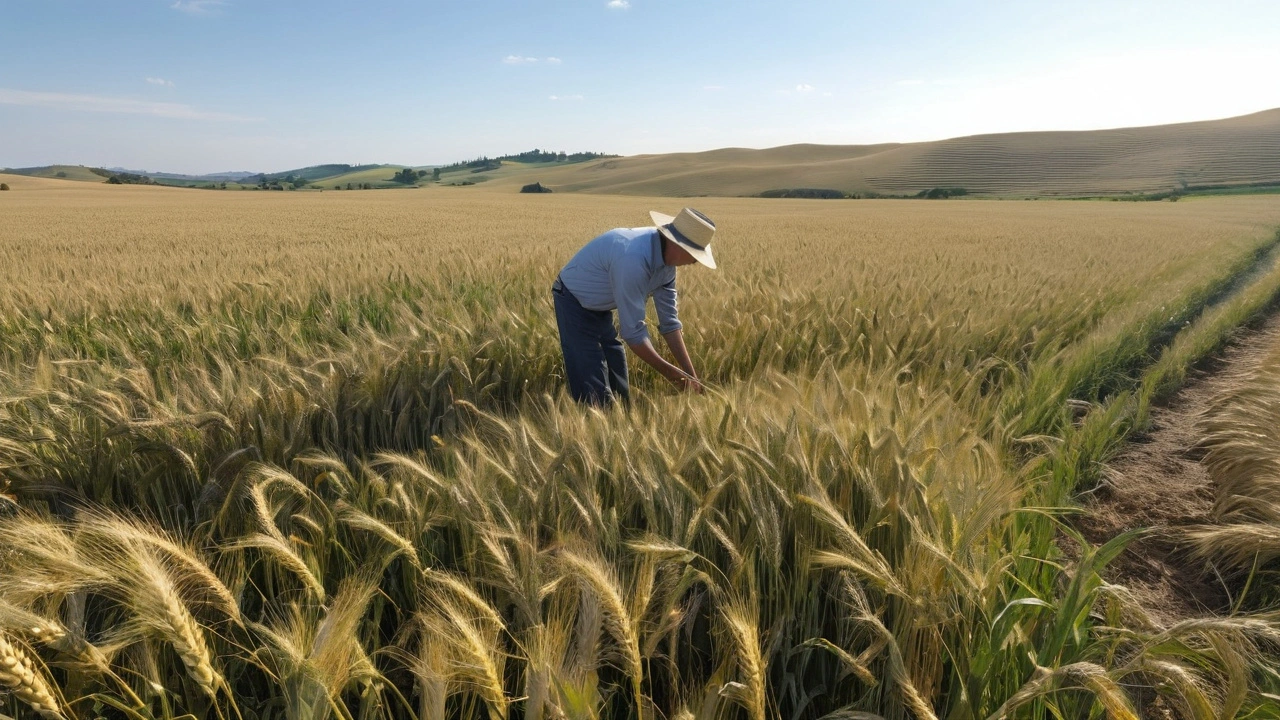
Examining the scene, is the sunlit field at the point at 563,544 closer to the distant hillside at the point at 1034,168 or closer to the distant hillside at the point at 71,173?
the distant hillside at the point at 1034,168

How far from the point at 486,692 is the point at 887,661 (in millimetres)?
778

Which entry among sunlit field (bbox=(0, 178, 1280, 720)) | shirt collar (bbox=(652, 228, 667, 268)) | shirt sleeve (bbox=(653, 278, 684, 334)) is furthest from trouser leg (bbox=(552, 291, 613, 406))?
shirt collar (bbox=(652, 228, 667, 268))

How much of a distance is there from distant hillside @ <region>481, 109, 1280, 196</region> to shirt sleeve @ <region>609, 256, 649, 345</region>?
198ft

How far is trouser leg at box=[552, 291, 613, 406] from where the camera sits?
362cm

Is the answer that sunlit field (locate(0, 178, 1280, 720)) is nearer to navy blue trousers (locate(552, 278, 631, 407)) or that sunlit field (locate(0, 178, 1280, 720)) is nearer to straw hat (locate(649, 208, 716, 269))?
navy blue trousers (locate(552, 278, 631, 407))

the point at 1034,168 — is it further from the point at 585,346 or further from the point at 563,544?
the point at 563,544

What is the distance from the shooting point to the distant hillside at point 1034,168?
58.9m

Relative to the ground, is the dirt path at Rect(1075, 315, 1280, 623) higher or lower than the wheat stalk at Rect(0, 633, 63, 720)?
lower

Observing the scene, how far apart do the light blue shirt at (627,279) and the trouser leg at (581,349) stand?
80 millimetres

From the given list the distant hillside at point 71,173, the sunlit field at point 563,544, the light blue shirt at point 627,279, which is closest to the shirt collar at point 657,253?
the light blue shirt at point 627,279

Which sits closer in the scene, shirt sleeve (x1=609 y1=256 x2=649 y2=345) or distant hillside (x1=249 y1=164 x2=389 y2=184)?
shirt sleeve (x1=609 y1=256 x2=649 y2=345)

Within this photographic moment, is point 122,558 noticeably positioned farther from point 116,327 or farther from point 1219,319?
point 1219,319

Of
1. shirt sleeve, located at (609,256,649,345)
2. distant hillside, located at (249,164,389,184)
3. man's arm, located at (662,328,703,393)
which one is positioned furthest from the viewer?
distant hillside, located at (249,164,389,184)

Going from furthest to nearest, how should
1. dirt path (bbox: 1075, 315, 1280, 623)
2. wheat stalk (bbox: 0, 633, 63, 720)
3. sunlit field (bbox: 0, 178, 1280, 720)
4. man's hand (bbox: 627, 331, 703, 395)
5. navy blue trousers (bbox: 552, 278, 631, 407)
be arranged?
navy blue trousers (bbox: 552, 278, 631, 407)
man's hand (bbox: 627, 331, 703, 395)
dirt path (bbox: 1075, 315, 1280, 623)
sunlit field (bbox: 0, 178, 1280, 720)
wheat stalk (bbox: 0, 633, 63, 720)
